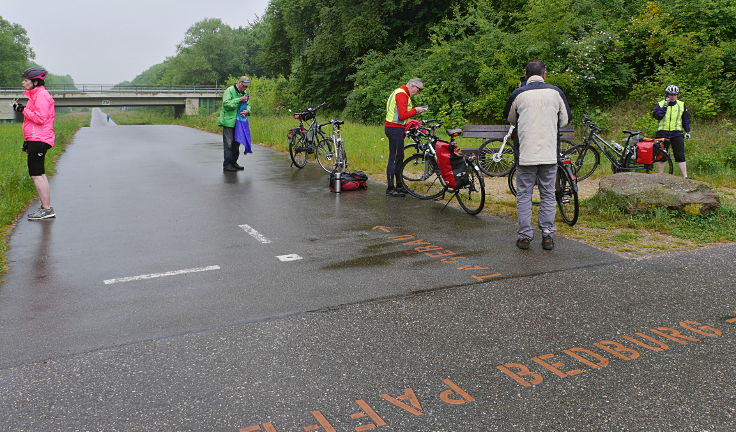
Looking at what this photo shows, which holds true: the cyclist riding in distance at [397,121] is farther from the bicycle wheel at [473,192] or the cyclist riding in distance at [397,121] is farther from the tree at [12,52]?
the tree at [12,52]

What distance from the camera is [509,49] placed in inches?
826

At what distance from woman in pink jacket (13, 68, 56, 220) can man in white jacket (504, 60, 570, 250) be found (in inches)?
232

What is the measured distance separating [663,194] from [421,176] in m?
3.73

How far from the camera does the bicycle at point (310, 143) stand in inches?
527

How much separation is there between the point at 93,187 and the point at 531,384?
32.4 feet

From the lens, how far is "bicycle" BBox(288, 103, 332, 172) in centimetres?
1340

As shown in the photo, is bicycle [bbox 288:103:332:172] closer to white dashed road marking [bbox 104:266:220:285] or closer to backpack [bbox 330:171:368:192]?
backpack [bbox 330:171:368:192]

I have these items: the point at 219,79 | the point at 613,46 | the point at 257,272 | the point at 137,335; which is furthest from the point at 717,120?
the point at 219,79

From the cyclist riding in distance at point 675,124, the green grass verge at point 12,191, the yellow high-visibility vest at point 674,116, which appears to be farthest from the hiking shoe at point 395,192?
the green grass verge at point 12,191

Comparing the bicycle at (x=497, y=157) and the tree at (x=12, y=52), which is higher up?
the tree at (x=12, y=52)

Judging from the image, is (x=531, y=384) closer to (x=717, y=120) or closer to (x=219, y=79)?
(x=717, y=120)

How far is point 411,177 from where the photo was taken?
10.1 metres

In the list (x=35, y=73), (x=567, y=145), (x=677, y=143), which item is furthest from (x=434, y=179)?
(x=35, y=73)

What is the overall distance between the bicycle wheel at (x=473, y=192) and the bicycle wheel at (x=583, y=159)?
138 inches
